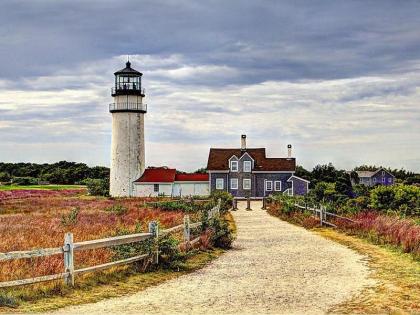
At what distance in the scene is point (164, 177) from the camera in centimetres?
6856

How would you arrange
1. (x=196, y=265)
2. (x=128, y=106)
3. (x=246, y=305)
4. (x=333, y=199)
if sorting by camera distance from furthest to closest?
(x=128, y=106) → (x=333, y=199) → (x=196, y=265) → (x=246, y=305)

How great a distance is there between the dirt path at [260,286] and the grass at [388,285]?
31 centimetres

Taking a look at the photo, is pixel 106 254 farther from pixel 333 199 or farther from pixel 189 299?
pixel 333 199

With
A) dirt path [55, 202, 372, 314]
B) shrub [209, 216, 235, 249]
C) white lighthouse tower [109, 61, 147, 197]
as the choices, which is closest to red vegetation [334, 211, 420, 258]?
dirt path [55, 202, 372, 314]

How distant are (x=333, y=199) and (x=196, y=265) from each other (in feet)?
97.1

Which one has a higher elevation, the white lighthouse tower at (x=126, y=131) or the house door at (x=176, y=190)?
the white lighthouse tower at (x=126, y=131)

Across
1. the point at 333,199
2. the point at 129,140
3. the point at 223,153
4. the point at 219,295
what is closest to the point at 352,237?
the point at 219,295

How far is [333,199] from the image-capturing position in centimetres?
4416

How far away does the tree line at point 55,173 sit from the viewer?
103 meters

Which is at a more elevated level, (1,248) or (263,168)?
(263,168)

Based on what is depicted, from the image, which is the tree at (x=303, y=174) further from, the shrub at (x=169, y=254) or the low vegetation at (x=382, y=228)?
the shrub at (x=169, y=254)

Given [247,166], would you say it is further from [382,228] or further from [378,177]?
[382,228]

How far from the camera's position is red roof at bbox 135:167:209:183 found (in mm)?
67125

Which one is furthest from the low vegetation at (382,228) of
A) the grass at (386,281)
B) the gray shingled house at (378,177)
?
the gray shingled house at (378,177)
